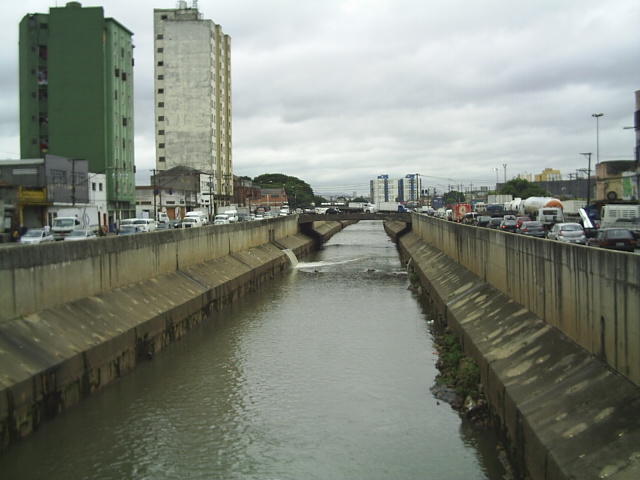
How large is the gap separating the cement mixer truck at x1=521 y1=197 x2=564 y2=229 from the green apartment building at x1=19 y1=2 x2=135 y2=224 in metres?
40.8

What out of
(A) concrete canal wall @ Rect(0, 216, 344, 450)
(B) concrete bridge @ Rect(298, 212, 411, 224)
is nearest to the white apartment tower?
(B) concrete bridge @ Rect(298, 212, 411, 224)

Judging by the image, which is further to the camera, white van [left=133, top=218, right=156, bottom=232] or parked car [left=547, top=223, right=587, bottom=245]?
white van [left=133, top=218, right=156, bottom=232]

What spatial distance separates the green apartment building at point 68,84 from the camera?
65.1 m

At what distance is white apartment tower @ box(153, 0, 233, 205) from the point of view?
100312mm

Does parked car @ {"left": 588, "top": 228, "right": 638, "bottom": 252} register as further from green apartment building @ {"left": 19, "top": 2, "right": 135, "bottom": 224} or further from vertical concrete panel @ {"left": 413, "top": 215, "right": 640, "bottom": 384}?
green apartment building @ {"left": 19, "top": 2, "right": 135, "bottom": 224}

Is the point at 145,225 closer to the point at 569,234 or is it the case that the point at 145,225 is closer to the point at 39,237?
the point at 39,237

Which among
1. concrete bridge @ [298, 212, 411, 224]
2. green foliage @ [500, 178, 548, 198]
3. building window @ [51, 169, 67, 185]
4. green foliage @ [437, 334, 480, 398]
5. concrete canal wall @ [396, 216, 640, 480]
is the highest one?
green foliage @ [500, 178, 548, 198]

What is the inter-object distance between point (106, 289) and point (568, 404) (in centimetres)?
1709

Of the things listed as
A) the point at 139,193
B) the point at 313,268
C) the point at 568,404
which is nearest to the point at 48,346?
the point at 568,404

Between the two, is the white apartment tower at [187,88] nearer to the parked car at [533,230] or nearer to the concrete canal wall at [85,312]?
the parked car at [533,230]

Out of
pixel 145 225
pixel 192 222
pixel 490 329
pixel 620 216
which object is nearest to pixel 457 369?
pixel 490 329

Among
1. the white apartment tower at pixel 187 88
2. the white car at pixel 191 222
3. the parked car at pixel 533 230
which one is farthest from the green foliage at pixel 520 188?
the parked car at pixel 533 230

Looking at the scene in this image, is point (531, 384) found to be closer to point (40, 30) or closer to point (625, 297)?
point (625, 297)

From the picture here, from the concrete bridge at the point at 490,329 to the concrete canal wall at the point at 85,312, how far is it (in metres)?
0.05
